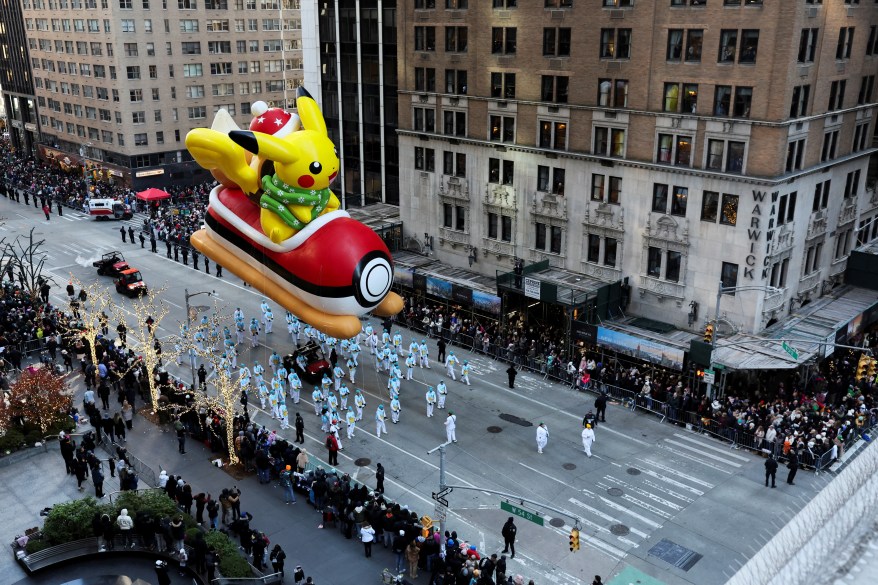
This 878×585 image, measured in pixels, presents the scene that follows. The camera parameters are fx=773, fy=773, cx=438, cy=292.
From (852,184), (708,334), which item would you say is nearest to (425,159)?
(708,334)

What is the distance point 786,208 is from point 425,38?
23.0 metres

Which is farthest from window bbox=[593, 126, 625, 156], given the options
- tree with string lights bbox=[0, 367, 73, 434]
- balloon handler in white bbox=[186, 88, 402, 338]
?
tree with string lights bbox=[0, 367, 73, 434]

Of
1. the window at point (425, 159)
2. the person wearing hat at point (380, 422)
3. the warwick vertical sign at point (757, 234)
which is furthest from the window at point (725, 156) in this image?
the person wearing hat at point (380, 422)

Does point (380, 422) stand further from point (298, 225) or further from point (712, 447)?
point (712, 447)

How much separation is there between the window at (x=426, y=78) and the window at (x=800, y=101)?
67.8ft

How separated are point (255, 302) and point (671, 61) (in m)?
28.4

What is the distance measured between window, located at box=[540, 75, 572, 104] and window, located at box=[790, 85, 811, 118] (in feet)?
36.3

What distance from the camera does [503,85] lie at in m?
43.1

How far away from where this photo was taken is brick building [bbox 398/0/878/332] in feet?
113

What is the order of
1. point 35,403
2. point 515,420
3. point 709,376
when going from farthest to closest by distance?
point 515,420, point 709,376, point 35,403

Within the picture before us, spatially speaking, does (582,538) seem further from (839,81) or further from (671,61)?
(839,81)

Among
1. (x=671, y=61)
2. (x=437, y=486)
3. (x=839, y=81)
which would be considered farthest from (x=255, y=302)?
(x=839, y=81)

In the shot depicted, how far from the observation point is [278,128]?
2605 cm

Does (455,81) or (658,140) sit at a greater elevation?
(455,81)
